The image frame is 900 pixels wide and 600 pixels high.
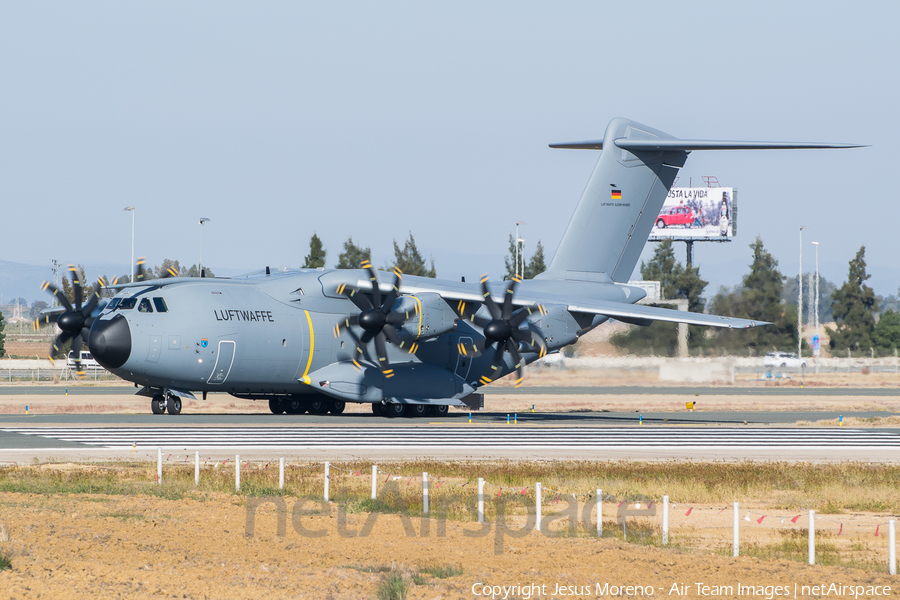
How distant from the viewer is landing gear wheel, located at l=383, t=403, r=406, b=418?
→ 33.4 meters

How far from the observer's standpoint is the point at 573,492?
56.2 feet

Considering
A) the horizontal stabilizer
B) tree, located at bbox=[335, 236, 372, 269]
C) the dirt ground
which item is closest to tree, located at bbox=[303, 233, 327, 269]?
tree, located at bbox=[335, 236, 372, 269]

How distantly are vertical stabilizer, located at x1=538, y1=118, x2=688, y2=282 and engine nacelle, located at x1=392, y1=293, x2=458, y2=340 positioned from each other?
19.2 feet

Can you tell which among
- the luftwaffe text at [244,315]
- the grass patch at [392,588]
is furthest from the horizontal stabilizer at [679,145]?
the grass patch at [392,588]

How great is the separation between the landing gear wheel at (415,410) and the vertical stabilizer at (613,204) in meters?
6.56

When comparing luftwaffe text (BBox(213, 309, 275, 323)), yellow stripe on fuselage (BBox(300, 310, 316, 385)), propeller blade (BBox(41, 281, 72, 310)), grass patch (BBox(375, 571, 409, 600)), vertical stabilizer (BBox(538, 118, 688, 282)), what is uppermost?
vertical stabilizer (BBox(538, 118, 688, 282))

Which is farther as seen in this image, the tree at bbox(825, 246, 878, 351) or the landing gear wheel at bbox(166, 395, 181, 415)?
the tree at bbox(825, 246, 878, 351)

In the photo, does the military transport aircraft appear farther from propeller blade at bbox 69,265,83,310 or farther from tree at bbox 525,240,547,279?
tree at bbox 525,240,547,279

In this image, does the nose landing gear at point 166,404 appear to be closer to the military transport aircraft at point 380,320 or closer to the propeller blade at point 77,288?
the military transport aircraft at point 380,320

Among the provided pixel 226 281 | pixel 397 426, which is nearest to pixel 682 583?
pixel 397 426

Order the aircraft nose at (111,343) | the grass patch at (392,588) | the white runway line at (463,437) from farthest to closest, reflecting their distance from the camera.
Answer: the aircraft nose at (111,343)
the white runway line at (463,437)
the grass patch at (392,588)

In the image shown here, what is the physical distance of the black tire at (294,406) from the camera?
112 feet

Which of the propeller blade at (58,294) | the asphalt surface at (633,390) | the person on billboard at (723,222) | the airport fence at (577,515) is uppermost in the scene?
the person on billboard at (723,222)

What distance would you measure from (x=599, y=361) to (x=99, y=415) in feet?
68.1
